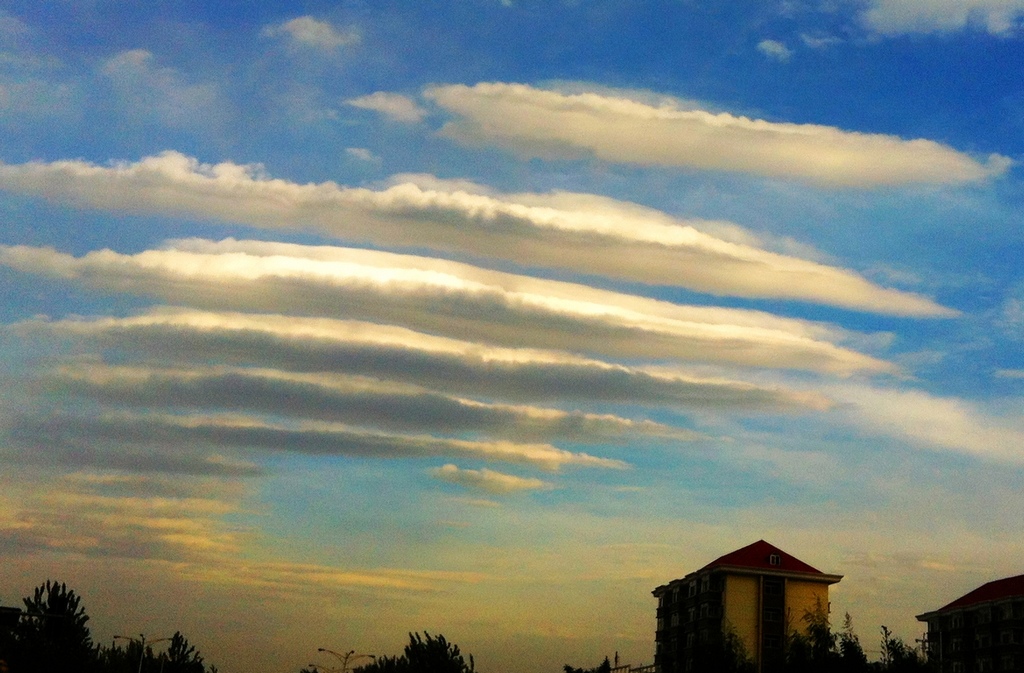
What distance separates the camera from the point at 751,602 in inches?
4638

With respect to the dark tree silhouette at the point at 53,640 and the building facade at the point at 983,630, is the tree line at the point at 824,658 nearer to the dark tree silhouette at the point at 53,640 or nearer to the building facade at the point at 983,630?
the building facade at the point at 983,630

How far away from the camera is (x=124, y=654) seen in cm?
12062

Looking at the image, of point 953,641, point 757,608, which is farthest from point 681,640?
point 953,641

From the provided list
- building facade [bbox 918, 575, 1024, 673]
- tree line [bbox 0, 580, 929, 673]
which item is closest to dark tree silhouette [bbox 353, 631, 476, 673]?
tree line [bbox 0, 580, 929, 673]

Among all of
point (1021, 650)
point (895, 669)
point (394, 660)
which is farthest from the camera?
point (394, 660)

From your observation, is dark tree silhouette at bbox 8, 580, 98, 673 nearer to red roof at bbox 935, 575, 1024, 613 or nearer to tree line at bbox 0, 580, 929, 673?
tree line at bbox 0, 580, 929, 673

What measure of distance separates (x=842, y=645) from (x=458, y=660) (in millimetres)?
35659

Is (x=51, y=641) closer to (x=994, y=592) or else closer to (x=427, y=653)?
(x=427, y=653)

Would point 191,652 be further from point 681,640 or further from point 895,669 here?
point 895,669

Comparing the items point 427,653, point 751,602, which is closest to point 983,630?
point 751,602

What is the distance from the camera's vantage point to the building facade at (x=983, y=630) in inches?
4402

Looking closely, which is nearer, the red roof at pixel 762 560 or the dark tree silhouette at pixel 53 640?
the dark tree silhouette at pixel 53 640

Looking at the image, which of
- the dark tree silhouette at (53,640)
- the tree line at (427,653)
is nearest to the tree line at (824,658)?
the tree line at (427,653)

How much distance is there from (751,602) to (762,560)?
16.3 feet
